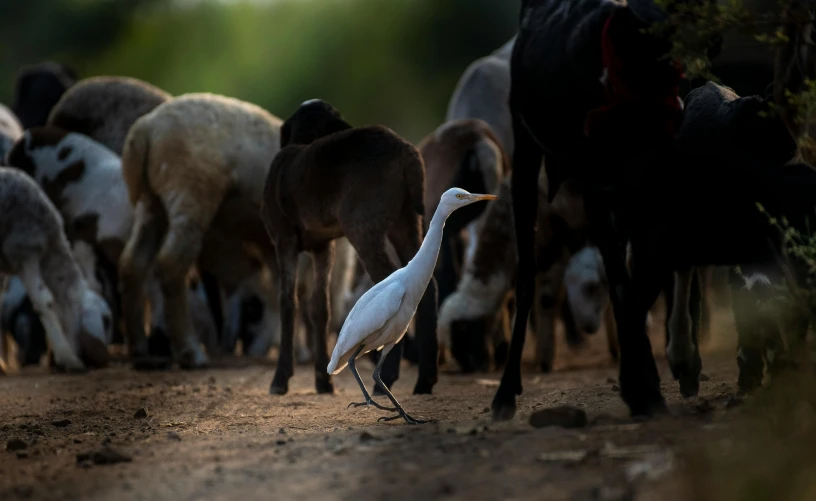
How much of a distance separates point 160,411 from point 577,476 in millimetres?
3887

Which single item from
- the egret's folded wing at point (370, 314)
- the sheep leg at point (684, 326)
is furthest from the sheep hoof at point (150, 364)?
the sheep leg at point (684, 326)

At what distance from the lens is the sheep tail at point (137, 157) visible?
452 inches

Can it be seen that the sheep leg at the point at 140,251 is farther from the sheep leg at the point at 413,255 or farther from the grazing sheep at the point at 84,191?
the sheep leg at the point at 413,255

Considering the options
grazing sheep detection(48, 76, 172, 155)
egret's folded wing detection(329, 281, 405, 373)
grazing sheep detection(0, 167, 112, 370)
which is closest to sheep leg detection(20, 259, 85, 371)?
grazing sheep detection(0, 167, 112, 370)

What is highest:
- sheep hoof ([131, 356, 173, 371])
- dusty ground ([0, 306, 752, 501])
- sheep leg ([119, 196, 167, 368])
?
sheep leg ([119, 196, 167, 368])

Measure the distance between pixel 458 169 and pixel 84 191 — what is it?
152 inches

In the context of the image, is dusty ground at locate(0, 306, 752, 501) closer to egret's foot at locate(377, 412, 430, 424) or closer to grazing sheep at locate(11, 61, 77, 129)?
egret's foot at locate(377, 412, 430, 424)

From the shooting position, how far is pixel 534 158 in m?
6.16

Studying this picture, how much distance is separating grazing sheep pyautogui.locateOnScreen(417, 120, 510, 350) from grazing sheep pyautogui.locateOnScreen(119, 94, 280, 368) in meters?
1.74

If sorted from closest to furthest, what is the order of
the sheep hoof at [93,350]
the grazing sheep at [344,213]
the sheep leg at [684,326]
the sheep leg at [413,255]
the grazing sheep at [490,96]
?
the sheep leg at [684,326]
the grazing sheep at [344,213]
the sheep leg at [413,255]
the sheep hoof at [93,350]
the grazing sheep at [490,96]

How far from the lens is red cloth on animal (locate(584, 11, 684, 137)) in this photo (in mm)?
5305

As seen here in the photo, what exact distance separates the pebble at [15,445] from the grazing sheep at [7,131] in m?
9.71

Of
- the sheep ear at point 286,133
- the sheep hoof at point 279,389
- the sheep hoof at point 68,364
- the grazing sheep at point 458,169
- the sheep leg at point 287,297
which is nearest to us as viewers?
the sheep hoof at point 279,389

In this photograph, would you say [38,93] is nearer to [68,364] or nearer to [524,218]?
[68,364]
